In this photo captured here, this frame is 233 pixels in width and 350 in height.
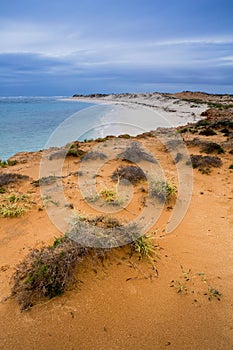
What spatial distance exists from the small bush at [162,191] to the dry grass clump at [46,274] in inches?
110

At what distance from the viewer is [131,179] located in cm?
668

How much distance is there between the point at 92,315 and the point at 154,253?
1294 millimetres

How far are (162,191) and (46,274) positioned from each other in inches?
134

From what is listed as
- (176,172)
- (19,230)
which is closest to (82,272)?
(19,230)

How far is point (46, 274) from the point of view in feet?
9.72

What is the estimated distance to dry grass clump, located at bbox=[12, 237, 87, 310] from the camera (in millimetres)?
2908

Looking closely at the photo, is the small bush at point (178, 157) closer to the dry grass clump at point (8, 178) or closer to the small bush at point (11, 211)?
the dry grass clump at point (8, 178)

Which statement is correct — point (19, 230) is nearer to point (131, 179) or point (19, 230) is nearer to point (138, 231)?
point (138, 231)

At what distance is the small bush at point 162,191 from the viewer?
5.65 metres

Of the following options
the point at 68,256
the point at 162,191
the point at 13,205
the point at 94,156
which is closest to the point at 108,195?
the point at 162,191

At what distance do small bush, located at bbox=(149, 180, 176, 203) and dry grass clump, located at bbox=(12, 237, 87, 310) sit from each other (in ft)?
9.19

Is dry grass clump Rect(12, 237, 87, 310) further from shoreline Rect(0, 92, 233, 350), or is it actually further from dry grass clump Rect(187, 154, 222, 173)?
dry grass clump Rect(187, 154, 222, 173)

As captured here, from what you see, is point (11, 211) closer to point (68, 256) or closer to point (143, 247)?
point (68, 256)

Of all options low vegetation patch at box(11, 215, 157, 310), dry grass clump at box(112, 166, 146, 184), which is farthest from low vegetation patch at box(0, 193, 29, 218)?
dry grass clump at box(112, 166, 146, 184)
